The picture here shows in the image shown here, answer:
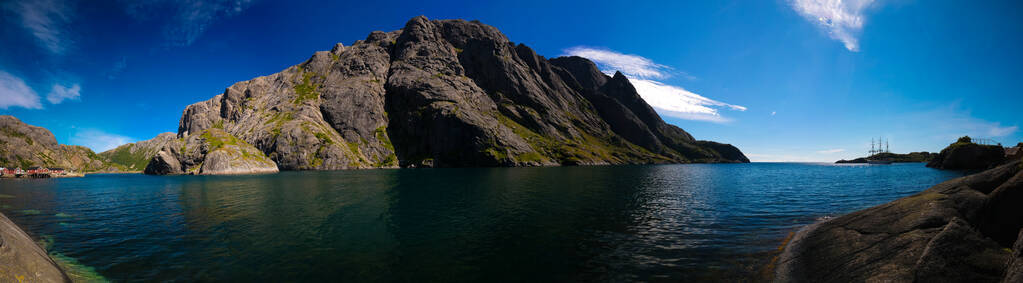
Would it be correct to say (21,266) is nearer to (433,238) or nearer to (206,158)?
(433,238)

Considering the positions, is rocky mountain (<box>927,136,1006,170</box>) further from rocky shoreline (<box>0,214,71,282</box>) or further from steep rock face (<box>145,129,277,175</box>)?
steep rock face (<box>145,129,277,175</box>)

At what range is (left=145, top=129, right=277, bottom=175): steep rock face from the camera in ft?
461

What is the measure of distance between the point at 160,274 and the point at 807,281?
94.2 feet

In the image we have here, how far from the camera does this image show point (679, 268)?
1535 cm

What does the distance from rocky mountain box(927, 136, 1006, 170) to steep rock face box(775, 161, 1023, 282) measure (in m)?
123

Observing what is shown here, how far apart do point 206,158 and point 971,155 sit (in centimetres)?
26987

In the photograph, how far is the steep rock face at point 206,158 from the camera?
141 meters

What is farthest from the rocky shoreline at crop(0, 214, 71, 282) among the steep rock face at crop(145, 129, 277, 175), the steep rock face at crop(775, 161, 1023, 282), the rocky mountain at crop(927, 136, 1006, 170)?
the steep rock face at crop(145, 129, 277, 175)

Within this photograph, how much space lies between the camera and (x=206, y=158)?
14288 cm

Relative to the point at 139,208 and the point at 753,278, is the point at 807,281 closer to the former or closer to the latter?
the point at 753,278

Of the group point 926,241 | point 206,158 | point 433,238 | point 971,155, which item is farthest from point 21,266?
point 206,158

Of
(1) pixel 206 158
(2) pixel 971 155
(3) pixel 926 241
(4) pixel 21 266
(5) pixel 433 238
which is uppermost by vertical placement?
(2) pixel 971 155

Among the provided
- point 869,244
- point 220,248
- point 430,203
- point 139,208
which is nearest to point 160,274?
point 220,248

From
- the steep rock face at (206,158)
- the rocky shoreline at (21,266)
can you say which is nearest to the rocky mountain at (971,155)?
the rocky shoreline at (21,266)
